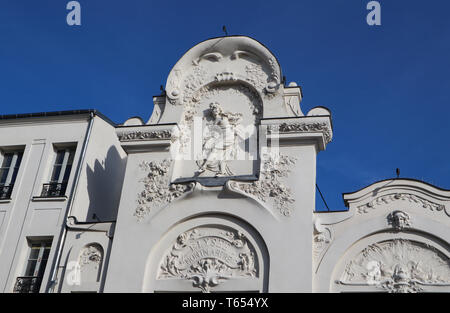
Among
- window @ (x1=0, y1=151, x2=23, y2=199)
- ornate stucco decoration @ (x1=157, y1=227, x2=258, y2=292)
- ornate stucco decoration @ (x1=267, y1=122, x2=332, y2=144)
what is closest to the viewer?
ornate stucco decoration @ (x1=157, y1=227, x2=258, y2=292)

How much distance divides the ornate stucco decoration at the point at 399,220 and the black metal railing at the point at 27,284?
32.4 feet

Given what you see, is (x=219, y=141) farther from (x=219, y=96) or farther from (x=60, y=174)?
(x=60, y=174)

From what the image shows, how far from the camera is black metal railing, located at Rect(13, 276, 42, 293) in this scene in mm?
17094

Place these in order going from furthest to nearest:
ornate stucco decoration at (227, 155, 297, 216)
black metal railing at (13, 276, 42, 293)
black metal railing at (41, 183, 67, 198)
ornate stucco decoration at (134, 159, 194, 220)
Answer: black metal railing at (41, 183, 67, 198) < black metal railing at (13, 276, 42, 293) < ornate stucco decoration at (134, 159, 194, 220) < ornate stucco decoration at (227, 155, 297, 216)

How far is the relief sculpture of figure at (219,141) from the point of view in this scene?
17.2 meters

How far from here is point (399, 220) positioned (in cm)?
1482

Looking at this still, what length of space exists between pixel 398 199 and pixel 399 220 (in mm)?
623

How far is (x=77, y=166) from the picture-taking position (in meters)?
18.7

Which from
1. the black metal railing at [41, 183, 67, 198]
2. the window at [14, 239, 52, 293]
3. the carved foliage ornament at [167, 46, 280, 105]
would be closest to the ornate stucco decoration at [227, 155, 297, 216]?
the carved foliage ornament at [167, 46, 280, 105]

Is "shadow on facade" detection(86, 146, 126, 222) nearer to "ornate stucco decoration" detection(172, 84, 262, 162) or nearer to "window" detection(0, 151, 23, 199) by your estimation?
"window" detection(0, 151, 23, 199)

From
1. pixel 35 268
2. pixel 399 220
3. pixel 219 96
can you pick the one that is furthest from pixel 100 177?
pixel 399 220

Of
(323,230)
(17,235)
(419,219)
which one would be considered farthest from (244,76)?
(17,235)

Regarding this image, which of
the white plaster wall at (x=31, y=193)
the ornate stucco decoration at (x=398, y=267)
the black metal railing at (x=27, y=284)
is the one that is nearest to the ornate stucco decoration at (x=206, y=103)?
the white plaster wall at (x=31, y=193)

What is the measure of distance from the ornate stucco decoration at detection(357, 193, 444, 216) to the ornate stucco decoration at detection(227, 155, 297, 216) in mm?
1883
